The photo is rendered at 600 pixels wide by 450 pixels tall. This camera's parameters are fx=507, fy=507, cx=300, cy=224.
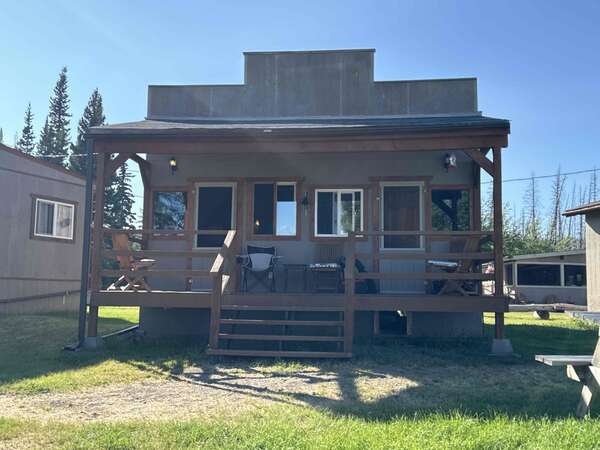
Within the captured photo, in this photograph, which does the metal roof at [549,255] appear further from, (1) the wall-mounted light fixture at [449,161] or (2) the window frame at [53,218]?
(2) the window frame at [53,218]

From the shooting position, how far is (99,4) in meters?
10.9

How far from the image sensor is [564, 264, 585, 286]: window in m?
22.8

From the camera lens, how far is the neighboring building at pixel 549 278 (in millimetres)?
22609

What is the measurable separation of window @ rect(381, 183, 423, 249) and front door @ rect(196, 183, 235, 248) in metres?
2.89

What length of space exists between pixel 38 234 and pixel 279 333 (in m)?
8.07

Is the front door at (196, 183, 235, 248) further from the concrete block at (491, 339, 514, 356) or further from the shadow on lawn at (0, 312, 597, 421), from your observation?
the concrete block at (491, 339, 514, 356)

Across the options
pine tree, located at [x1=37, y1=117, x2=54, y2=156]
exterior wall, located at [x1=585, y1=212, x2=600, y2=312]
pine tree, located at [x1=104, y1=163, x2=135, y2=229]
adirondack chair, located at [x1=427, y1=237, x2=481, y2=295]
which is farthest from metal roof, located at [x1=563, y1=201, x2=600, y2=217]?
pine tree, located at [x1=37, y1=117, x2=54, y2=156]

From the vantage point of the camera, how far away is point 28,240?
12320 millimetres

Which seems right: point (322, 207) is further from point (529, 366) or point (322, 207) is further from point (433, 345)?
point (529, 366)

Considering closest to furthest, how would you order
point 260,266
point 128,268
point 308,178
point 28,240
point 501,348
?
point 501,348, point 128,268, point 260,266, point 308,178, point 28,240

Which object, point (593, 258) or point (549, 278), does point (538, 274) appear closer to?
point (549, 278)

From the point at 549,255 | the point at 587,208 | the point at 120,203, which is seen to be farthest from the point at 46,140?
the point at 587,208

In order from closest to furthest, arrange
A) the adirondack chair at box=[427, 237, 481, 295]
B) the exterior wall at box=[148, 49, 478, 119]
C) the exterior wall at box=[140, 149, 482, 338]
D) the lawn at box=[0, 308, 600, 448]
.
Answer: the lawn at box=[0, 308, 600, 448], the adirondack chair at box=[427, 237, 481, 295], the exterior wall at box=[140, 149, 482, 338], the exterior wall at box=[148, 49, 478, 119]

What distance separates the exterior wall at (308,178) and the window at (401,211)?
180 mm
